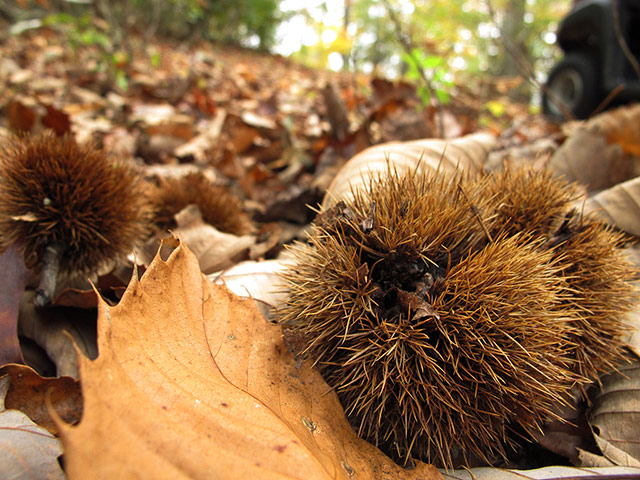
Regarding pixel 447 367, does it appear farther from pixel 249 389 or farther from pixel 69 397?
pixel 69 397

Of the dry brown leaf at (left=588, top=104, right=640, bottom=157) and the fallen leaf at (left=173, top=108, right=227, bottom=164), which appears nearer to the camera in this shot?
the dry brown leaf at (left=588, top=104, right=640, bottom=157)

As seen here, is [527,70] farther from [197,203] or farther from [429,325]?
[429,325]

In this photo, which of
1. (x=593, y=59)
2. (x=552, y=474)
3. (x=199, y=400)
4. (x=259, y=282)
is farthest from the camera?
(x=593, y=59)

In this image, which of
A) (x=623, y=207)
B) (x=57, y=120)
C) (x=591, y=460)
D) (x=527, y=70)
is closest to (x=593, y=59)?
(x=527, y=70)

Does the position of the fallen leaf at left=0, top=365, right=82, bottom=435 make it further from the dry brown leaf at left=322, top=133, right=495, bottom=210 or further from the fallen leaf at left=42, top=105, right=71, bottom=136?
the fallen leaf at left=42, top=105, right=71, bottom=136

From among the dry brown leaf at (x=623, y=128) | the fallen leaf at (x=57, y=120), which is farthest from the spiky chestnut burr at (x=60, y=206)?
the dry brown leaf at (x=623, y=128)

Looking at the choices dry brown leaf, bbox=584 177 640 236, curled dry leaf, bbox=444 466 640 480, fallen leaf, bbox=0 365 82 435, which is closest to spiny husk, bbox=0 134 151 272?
fallen leaf, bbox=0 365 82 435
